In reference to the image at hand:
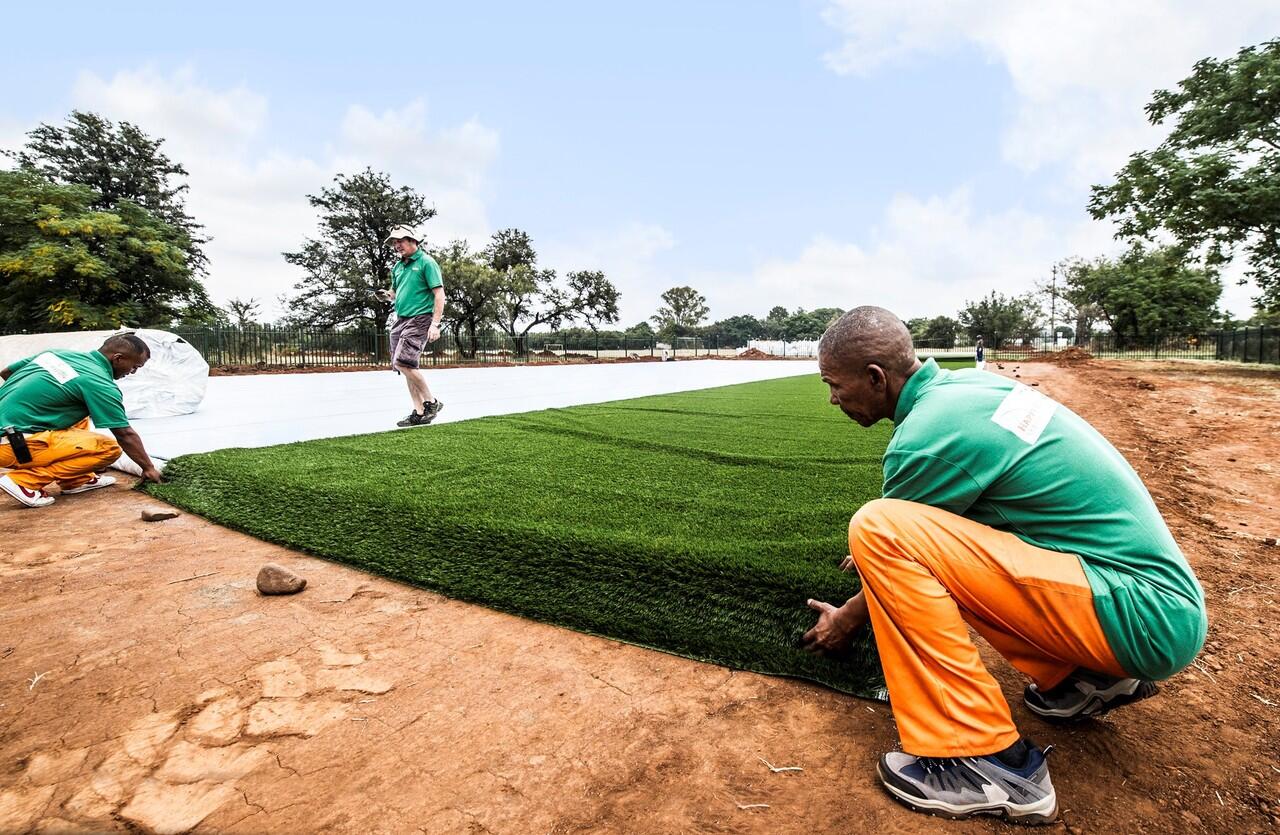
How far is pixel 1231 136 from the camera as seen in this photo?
14633 mm

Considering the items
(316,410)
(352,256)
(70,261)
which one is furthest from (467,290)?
(316,410)

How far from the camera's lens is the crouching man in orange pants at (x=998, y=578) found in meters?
1.15

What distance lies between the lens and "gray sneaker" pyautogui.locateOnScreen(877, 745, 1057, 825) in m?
1.14

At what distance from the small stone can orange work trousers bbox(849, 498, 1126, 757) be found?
6.53 feet

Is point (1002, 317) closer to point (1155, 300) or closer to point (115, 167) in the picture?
point (1155, 300)

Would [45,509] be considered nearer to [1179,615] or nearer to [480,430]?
[480,430]

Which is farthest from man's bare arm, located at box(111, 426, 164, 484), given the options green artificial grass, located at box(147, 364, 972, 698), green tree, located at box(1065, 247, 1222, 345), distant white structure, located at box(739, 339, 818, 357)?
distant white structure, located at box(739, 339, 818, 357)

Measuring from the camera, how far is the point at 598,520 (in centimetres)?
266

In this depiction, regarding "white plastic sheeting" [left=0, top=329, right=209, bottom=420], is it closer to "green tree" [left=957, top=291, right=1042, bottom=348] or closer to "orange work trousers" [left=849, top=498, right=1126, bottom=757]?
"orange work trousers" [left=849, top=498, right=1126, bottom=757]

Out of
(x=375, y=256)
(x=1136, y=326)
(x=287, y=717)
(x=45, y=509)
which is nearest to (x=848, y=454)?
(x=287, y=717)

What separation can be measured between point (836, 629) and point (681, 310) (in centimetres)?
6722

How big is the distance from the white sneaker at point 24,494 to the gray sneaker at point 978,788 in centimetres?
432

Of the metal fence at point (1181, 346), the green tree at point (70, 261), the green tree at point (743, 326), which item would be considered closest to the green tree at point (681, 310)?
the green tree at point (743, 326)

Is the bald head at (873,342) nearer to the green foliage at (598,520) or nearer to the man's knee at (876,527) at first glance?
the man's knee at (876,527)
